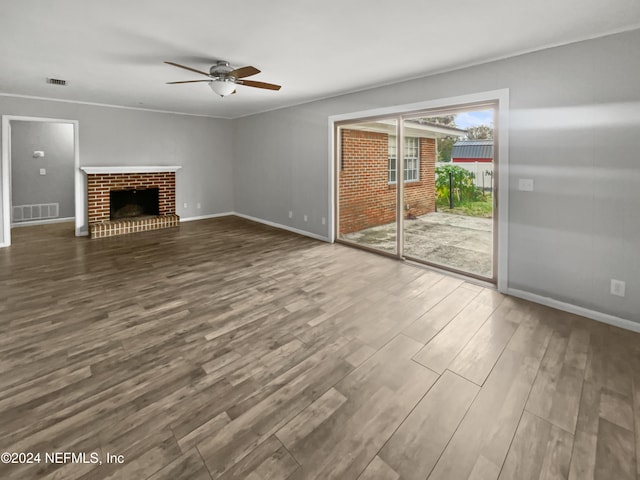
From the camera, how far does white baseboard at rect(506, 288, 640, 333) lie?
9.11ft

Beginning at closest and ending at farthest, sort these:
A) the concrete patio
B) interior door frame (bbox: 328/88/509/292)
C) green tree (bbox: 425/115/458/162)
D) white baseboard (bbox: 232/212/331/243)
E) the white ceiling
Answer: the white ceiling → interior door frame (bbox: 328/88/509/292) → green tree (bbox: 425/115/458/162) → the concrete patio → white baseboard (bbox: 232/212/331/243)

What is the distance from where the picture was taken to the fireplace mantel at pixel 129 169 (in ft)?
19.9

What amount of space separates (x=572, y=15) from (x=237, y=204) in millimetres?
7005

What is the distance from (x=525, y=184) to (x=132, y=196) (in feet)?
22.7

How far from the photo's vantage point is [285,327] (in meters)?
2.78

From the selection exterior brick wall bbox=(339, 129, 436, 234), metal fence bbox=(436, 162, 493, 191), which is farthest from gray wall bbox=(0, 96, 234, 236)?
metal fence bbox=(436, 162, 493, 191)

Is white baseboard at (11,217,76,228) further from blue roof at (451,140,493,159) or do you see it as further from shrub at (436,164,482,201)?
blue roof at (451,140,493,159)

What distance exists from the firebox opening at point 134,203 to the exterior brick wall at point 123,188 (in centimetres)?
12

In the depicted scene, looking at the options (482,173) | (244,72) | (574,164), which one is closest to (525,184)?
(574,164)

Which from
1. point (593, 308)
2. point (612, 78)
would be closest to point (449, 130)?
point (612, 78)

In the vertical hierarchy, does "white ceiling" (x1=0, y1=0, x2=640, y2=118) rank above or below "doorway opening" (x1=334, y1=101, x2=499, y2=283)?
above

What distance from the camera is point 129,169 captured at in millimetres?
6469

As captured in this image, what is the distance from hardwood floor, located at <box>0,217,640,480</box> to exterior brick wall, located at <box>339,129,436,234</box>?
233cm

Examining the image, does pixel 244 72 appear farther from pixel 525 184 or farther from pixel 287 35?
pixel 525 184
